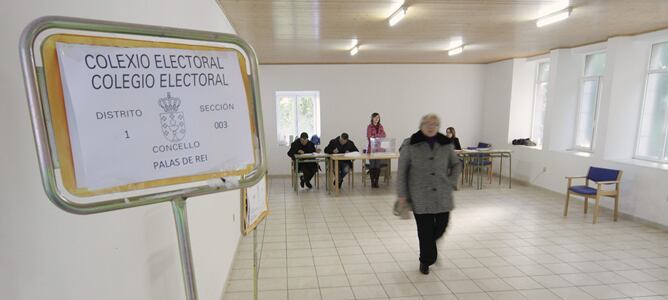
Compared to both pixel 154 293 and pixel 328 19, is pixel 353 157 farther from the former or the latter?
pixel 154 293

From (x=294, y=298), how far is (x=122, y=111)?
2.67 metres

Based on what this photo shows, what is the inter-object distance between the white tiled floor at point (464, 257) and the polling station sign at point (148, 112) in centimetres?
251

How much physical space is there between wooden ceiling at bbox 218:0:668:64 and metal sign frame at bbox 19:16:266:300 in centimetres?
273

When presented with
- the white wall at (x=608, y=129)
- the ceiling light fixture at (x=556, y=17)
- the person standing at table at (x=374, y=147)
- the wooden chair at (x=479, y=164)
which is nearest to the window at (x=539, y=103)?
the white wall at (x=608, y=129)

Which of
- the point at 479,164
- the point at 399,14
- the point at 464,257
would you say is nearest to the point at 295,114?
the point at 479,164

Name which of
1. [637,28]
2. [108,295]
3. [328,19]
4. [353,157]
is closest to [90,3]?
[108,295]

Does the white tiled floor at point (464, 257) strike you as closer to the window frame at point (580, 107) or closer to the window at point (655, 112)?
the window at point (655, 112)

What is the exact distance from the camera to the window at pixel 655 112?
17.3ft

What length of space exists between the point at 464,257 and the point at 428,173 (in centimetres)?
134

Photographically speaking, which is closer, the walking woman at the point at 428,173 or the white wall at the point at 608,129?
the walking woman at the point at 428,173

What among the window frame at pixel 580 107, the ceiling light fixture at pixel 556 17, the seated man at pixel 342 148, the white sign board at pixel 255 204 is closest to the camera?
the white sign board at pixel 255 204

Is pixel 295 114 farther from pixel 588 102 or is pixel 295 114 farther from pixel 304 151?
pixel 588 102

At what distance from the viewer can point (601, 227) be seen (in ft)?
16.1

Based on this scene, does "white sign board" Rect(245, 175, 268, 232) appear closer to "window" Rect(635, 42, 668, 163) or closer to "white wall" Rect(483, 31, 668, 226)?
"white wall" Rect(483, 31, 668, 226)
